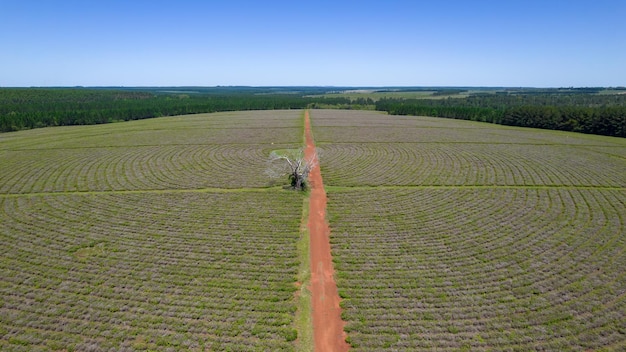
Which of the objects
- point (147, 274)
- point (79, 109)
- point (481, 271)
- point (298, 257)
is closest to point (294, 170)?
point (298, 257)

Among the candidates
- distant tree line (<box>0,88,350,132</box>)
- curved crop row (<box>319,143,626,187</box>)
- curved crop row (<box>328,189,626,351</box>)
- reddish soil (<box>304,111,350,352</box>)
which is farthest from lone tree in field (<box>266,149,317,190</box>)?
distant tree line (<box>0,88,350,132</box>)

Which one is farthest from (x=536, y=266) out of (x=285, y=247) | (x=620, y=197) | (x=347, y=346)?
(x=620, y=197)

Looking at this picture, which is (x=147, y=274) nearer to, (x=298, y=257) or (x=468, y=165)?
(x=298, y=257)

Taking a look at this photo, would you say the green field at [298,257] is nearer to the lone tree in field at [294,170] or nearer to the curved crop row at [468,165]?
the curved crop row at [468,165]

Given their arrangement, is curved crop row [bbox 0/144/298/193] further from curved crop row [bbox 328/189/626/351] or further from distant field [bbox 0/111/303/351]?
curved crop row [bbox 328/189/626/351]

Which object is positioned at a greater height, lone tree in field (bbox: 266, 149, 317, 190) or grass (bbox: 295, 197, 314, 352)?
lone tree in field (bbox: 266, 149, 317, 190)

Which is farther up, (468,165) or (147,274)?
(468,165)

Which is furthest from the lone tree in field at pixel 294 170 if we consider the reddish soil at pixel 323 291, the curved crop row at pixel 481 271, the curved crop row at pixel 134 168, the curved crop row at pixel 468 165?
the curved crop row at pixel 481 271
